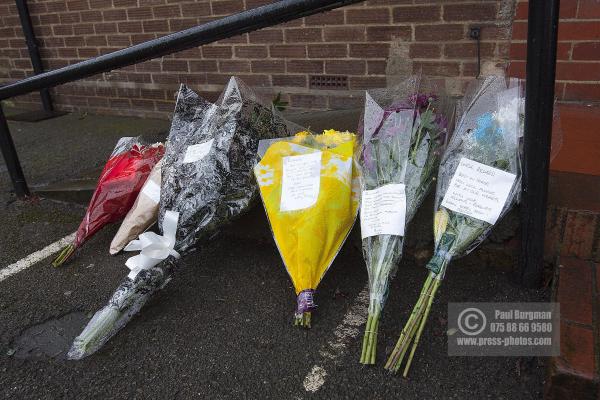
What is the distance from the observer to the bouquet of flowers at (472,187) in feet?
6.07

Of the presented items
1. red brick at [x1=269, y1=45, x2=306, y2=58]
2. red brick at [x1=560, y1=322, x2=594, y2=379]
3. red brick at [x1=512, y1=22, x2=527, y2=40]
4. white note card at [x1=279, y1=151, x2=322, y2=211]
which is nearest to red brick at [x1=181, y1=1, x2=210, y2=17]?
red brick at [x1=269, y1=45, x2=306, y2=58]

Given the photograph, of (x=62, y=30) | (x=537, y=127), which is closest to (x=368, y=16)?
(x=537, y=127)

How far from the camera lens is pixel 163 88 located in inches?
199

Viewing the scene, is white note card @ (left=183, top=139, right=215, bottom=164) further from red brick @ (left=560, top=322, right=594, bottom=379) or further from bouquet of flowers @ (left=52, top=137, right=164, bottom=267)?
red brick @ (left=560, top=322, right=594, bottom=379)

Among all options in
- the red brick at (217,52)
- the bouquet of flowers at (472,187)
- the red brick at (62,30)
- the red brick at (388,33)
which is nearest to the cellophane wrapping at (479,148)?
the bouquet of flowers at (472,187)

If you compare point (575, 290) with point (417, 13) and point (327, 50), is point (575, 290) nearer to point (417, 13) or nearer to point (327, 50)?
point (417, 13)

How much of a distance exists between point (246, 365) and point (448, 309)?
0.81 meters

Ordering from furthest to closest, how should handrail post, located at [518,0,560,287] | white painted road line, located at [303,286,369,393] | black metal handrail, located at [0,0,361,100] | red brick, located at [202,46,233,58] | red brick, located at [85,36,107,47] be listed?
red brick, located at [85,36,107,47]
red brick, located at [202,46,233,58]
black metal handrail, located at [0,0,361,100]
white painted road line, located at [303,286,369,393]
handrail post, located at [518,0,560,287]

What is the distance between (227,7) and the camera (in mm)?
4246

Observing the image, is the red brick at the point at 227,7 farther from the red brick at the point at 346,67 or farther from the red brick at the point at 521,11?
the red brick at the point at 521,11

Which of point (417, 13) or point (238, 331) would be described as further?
point (417, 13)

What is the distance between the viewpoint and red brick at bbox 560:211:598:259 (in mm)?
2021

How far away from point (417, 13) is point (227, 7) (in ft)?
5.28

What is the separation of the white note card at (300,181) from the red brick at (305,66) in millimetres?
1933
